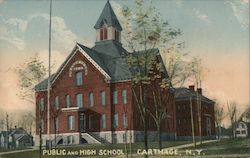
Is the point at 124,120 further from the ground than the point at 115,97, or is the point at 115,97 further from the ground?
the point at 115,97

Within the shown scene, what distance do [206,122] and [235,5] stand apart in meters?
3.17

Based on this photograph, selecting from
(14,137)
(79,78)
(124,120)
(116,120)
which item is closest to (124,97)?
(124,120)

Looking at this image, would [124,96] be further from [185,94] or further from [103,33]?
[185,94]

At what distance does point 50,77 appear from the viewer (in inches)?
514

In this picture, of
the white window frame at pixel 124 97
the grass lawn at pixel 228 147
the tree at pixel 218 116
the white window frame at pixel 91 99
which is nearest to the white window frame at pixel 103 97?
the white window frame at pixel 91 99

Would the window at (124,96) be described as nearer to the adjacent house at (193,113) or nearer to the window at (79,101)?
the window at (79,101)

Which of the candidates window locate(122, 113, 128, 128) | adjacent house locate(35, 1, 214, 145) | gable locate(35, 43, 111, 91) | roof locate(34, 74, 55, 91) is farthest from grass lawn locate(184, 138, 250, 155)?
roof locate(34, 74, 55, 91)

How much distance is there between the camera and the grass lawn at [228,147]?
11.3 metres

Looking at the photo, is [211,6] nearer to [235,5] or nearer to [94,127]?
[235,5]

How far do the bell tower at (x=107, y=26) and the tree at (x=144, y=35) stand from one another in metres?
0.45

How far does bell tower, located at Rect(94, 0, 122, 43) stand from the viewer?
40.4 feet

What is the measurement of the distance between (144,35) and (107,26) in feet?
6.03

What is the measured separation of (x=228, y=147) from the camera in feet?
37.8

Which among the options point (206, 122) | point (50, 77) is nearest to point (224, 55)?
point (206, 122)
